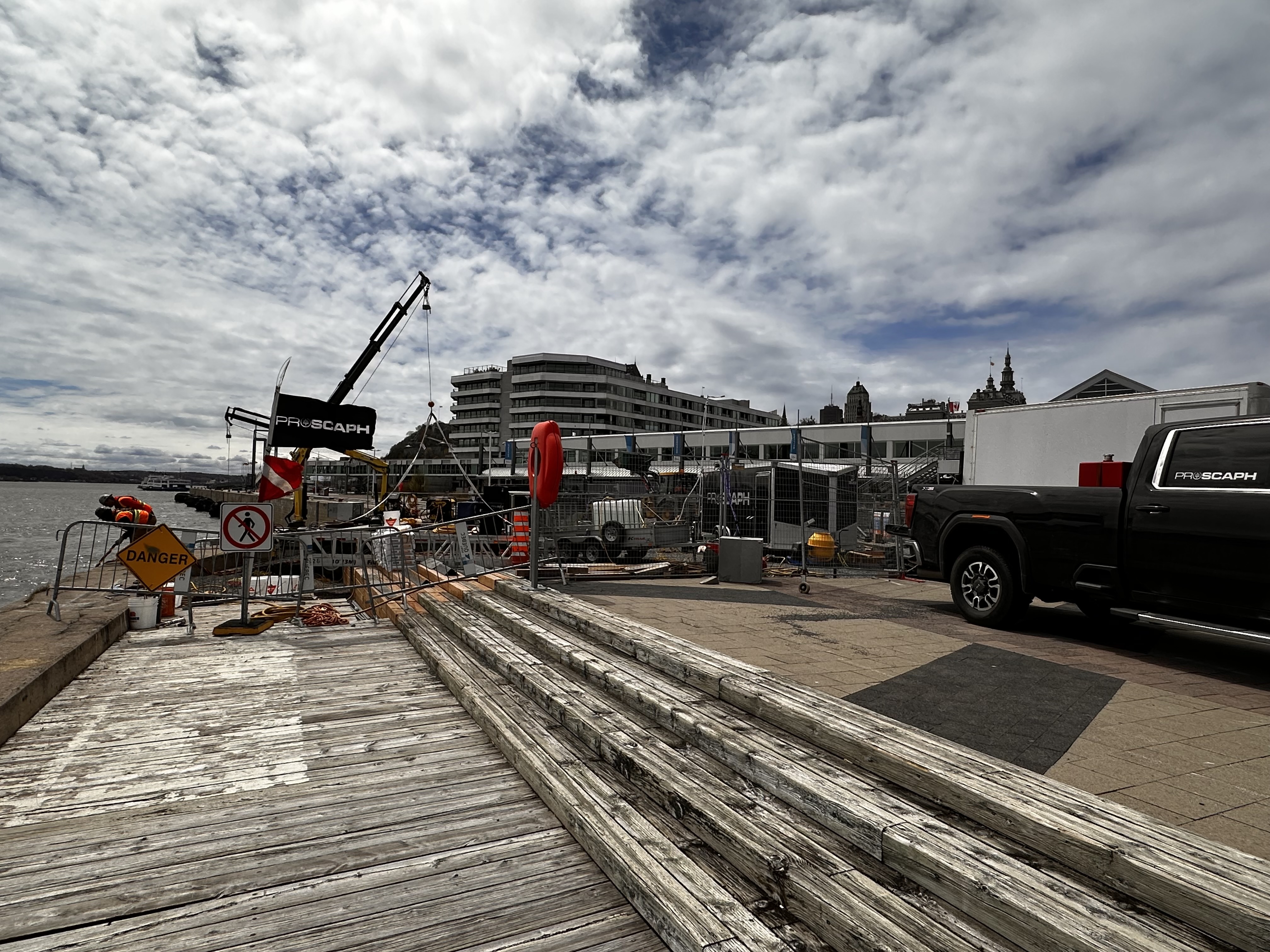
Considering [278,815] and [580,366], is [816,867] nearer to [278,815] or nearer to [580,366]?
[278,815]

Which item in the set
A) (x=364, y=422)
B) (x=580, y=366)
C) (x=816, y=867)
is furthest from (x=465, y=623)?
(x=580, y=366)

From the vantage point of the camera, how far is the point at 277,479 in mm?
10125

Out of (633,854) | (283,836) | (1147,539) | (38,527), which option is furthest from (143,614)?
(38,527)

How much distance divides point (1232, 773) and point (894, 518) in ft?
36.2

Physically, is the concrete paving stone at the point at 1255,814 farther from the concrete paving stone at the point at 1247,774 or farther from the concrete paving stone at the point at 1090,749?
the concrete paving stone at the point at 1090,749

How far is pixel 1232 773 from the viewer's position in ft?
10.4

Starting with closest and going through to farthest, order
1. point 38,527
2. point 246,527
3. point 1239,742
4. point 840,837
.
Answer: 1. point 840,837
2. point 1239,742
3. point 246,527
4. point 38,527

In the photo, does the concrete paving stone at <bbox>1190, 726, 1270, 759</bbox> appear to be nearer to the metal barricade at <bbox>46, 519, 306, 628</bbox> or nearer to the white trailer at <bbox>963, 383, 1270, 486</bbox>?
the white trailer at <bbox>963, 383, 1270, 486</bbox>

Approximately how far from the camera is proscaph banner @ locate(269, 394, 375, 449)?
12.0 metres

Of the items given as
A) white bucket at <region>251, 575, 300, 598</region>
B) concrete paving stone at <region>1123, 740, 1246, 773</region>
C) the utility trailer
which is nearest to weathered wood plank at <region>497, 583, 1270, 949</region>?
concrete paving stone at <region>1123, 740, 1246, 773</region>

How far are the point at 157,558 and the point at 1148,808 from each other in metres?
9.45

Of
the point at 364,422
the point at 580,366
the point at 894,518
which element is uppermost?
the point at 580,366

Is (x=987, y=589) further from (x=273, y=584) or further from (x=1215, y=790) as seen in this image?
(x=273, y=584)

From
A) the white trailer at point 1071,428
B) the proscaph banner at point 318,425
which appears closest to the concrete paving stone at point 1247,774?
the white trailer at point 1071,428
